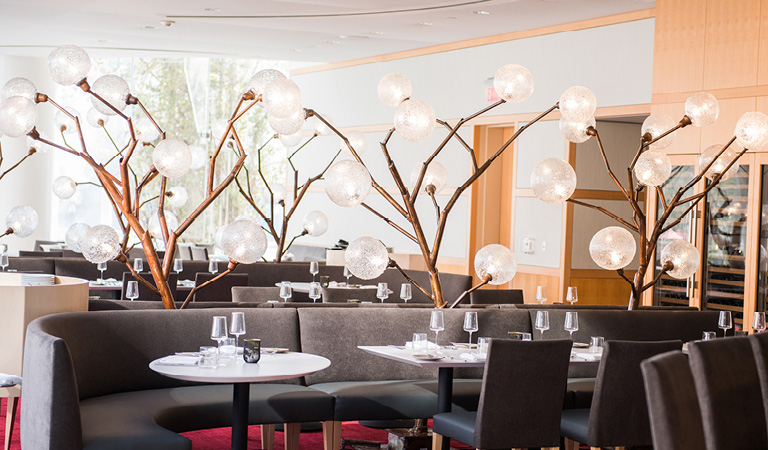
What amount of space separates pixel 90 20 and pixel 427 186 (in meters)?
6.45

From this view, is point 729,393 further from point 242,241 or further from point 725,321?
point 725,321

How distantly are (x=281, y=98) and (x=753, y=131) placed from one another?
3.24 meters

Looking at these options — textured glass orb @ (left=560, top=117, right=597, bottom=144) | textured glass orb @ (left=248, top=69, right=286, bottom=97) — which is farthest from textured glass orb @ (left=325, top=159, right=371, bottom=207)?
textured glass orb @ (left=560, top=117, right=597, bottom=144)

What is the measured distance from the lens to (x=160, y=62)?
15.2 meters

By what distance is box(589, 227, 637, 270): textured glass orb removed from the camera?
606 cm

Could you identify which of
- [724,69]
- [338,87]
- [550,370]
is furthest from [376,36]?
[550,370]

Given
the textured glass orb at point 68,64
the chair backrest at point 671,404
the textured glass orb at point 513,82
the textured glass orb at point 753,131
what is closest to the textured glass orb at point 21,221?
the textured glass orb at point 68,64

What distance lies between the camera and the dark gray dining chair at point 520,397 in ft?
14.3

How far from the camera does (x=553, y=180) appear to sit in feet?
17.9

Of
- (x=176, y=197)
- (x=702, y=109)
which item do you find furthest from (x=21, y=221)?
(x=702, y=109)

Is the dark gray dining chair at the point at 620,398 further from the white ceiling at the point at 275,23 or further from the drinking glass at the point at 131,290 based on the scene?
the white ceiling at the point at 275,23

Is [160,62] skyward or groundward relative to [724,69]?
skyward

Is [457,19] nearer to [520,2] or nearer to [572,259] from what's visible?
[520,2]

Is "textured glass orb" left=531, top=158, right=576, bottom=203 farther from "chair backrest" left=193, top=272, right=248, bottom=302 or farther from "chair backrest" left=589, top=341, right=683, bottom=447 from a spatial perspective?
"chair backrest" left=193, top=272, right=248, bottom=302
